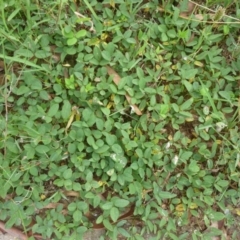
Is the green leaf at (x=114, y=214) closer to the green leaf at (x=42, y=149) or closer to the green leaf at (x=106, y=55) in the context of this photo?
the green leaf at (x=42, y=149)

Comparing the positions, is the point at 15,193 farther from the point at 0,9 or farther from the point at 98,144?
the point at 0,9

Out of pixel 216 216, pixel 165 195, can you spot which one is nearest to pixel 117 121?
pixel 165 195

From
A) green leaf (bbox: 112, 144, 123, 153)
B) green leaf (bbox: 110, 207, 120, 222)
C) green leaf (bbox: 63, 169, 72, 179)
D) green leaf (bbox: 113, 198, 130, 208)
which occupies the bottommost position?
green leaf (bbox: 110, 207, 120, 222)

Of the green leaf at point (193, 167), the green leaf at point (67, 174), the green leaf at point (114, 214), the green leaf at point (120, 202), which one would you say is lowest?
the green leaf at point (114, 214)

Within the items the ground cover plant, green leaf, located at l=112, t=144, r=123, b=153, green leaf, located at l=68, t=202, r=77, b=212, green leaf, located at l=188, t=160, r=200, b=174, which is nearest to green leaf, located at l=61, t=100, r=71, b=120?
the ground cover plant

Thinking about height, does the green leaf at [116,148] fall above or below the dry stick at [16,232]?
above

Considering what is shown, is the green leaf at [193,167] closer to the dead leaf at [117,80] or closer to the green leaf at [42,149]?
the dead leaf at [117,80]

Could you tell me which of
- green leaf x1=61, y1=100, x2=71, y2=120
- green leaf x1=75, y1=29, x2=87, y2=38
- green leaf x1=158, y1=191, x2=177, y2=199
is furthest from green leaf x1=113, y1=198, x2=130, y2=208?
green leaf x1=75, y1=29, x2=87, y2=38

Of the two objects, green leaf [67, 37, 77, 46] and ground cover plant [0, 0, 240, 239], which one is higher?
green leaf [67, 37, 77, 46]

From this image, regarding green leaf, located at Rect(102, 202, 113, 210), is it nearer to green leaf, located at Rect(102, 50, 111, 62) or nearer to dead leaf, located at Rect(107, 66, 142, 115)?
dead leaf, located at Rect(107, 66, 142, 115)

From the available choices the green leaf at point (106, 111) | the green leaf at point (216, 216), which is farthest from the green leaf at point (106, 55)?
the green leaf at point (216, 216)
